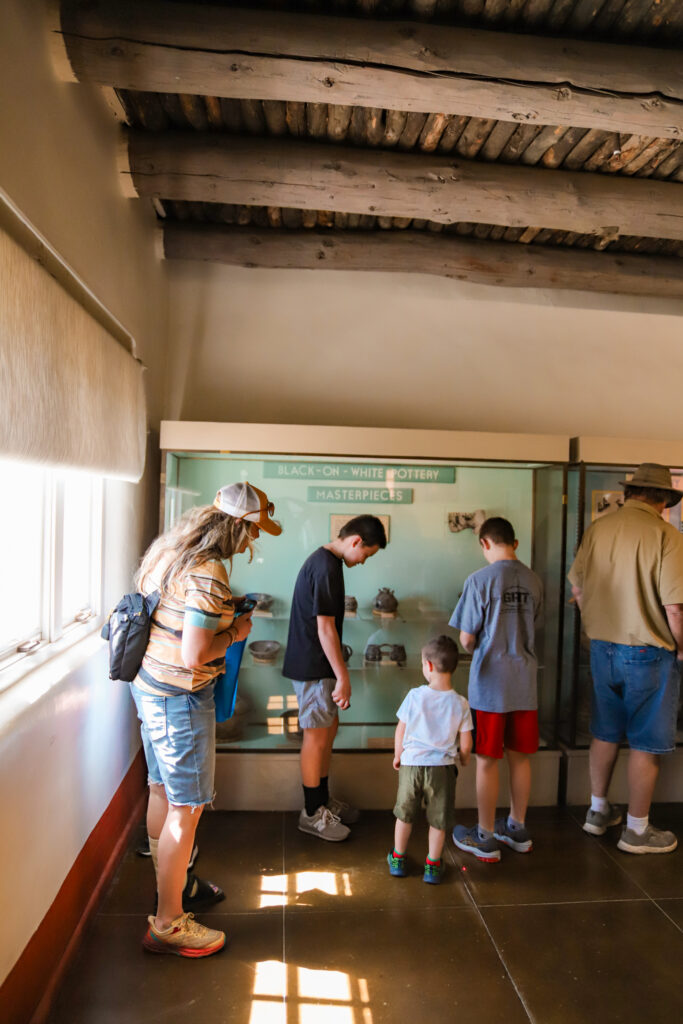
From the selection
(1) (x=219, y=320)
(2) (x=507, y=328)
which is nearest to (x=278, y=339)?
(1) (x=219, y=320)

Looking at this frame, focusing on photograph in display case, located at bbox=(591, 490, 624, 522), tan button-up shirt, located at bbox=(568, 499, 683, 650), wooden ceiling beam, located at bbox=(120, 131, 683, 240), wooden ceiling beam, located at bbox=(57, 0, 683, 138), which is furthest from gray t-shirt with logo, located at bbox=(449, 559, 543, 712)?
wooden ceiling beam, located at bbox=(57, 0, 683, 138)

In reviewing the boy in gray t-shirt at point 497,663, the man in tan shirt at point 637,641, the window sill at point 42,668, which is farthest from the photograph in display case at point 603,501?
the window sill at point 42,668

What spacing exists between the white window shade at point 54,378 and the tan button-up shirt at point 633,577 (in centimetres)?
284

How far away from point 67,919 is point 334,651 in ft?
5.73

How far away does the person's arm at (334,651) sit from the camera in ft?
12.4

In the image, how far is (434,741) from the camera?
3.37 m

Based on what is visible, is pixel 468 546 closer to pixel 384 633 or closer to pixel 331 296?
pixel 384 633

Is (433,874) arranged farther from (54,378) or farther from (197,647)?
(54,378)

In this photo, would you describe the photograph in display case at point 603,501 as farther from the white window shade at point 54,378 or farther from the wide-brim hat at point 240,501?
the white window shade at point 54,378

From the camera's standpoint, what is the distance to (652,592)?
394 centimetres

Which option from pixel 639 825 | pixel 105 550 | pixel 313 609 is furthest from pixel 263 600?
pixel 639 825

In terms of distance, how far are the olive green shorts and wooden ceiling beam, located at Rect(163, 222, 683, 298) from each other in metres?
3.56

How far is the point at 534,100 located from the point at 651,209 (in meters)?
1.57

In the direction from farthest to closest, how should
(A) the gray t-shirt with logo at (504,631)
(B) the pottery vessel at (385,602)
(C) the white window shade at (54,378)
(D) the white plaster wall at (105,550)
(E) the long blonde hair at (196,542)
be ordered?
(B) the pottery vessel at (385,602) → (A) the gray t-shirt with logo at (504,631) → (E) the long blonde hair at (196,542) → (D) the white plaster wall at (105,550) → (C) the white window shade at (54,378)
